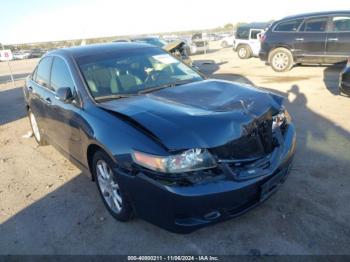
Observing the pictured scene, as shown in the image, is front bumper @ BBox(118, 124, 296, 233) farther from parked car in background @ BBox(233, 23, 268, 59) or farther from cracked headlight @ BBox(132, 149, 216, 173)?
parked car in background @ BBox(233, 23, 268, 59)

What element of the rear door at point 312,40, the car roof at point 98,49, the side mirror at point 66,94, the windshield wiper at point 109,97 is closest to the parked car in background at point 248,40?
the rear door at point 312,40

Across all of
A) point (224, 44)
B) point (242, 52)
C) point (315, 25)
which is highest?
point (315, 25)

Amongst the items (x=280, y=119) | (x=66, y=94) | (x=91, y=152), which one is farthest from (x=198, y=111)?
(x=66, y=94)

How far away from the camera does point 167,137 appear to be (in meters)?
2.75

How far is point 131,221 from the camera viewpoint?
3.44 m

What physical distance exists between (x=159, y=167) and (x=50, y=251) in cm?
140

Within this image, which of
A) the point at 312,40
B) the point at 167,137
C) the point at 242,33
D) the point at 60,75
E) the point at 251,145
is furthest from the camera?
the point at 242,33

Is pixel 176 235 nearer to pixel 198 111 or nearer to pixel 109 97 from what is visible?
pixel 198 111

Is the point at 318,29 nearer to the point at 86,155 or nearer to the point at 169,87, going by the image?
the point at 169,87

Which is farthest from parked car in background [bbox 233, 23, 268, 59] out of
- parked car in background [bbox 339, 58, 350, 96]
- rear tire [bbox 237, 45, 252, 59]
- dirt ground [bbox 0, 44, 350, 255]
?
dirt ground [bbox 0, 44, 350, 255]

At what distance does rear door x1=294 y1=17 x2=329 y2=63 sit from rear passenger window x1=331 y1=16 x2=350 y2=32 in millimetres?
244

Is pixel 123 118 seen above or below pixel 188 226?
above

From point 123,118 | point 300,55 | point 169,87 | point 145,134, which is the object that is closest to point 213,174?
point 145,134

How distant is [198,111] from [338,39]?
31.9ft
